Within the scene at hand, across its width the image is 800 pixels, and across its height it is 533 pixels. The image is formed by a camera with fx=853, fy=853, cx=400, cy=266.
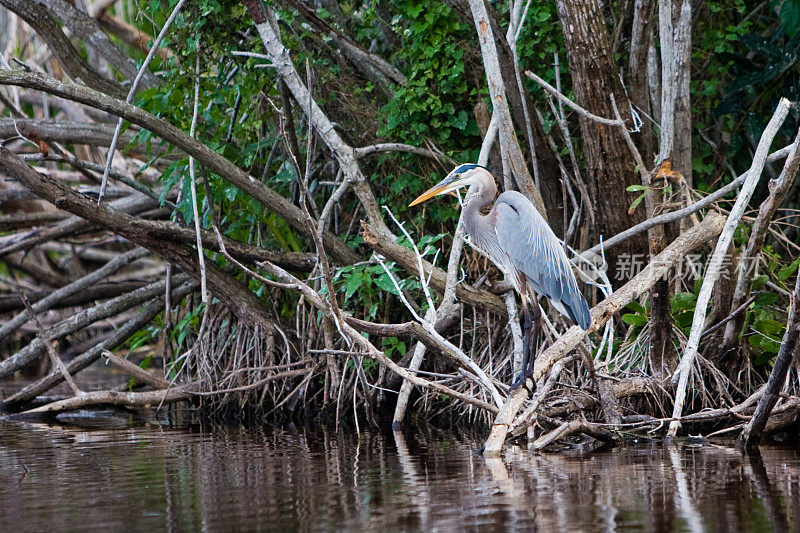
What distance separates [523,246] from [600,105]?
3.62ft

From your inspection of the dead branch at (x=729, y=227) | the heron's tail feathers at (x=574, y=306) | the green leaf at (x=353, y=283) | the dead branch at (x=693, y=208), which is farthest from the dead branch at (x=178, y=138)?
the dead branch at (x=729, y=227)

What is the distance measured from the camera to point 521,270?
495 centimetres

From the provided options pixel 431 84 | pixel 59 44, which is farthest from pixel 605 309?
pixel 59 44

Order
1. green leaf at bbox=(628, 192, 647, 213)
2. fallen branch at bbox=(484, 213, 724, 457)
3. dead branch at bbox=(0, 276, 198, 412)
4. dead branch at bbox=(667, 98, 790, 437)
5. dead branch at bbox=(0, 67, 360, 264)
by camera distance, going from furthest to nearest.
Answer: dead branch at bbox=(0, 276, 198, 412) → green leaf at bbox=(628, 192, 647, 213) → dead branch at bbox=(0, 67, 360, 264) → dead branch at bbox=(667, 98, 790, 437) → fallen branch at bbox=(484, 213, 724, 457)

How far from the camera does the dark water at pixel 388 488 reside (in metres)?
2.84

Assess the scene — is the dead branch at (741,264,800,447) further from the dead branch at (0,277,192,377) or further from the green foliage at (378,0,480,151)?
the dead branch at (0,277,192,377)

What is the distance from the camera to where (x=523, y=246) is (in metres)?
4.83

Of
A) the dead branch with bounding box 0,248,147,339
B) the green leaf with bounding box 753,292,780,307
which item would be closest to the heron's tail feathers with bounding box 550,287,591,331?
the green leaf with bounding box 753,292,780,307

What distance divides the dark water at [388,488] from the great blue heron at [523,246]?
82 centimetres

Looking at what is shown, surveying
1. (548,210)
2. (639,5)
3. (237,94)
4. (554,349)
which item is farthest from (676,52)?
(237,94)

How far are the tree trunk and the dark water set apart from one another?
1.68 m

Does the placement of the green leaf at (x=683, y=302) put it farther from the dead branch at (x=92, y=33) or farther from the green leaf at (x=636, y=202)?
the dead branch at (x=92, y=33)

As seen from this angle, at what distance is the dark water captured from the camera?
2.84m

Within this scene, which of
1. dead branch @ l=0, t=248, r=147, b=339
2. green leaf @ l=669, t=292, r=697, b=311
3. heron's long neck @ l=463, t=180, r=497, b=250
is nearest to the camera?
heron's long neck @ l=463, t=180, r=497, b=250
